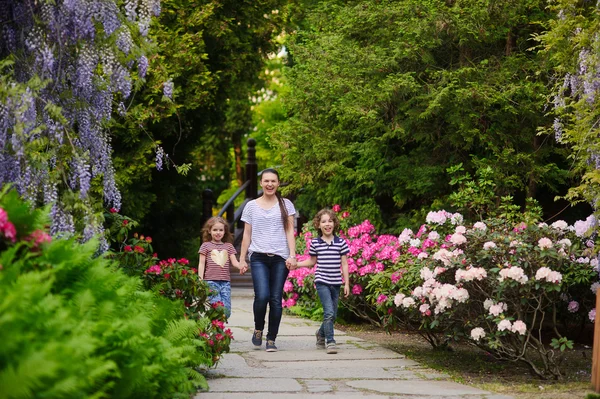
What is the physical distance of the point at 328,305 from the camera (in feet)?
29.8

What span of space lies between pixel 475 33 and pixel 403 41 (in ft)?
3.27

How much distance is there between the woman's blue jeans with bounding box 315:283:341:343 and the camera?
8977mm

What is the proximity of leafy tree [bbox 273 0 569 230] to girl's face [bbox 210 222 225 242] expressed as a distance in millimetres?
3299

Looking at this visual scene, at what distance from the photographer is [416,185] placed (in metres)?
12.0

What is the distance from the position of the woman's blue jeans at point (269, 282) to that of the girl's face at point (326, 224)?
0.62 metres

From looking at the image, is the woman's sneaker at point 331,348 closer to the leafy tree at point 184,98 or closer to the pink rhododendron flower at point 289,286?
the pink rhododendron flower at point 289,286

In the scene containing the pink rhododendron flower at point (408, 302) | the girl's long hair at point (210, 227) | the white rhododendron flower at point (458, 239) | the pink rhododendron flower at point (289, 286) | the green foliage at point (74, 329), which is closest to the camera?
the green foliage at point (74, 329)

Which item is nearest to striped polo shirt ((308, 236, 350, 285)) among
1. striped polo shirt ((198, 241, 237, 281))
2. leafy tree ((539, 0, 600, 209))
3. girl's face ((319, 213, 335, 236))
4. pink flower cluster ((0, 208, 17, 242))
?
girl's face ((319, 213, 335, 236))

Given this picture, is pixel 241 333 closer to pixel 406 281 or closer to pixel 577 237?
pixel 406 281

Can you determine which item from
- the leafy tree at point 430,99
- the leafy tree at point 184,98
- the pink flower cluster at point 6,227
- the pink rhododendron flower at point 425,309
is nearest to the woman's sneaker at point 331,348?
the pink rhododendron flower at point 425,309

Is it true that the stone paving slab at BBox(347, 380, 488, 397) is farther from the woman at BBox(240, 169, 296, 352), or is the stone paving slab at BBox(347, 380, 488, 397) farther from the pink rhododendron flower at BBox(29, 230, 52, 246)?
Answer: the pink rhododendron flower at BBox(29, 230, 52, 246)

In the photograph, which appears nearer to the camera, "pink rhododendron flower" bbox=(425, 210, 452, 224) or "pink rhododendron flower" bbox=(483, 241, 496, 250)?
"pink rhododendron flower" bbox=(483, 241, 496, 250)

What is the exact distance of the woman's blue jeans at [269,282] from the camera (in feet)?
29.2

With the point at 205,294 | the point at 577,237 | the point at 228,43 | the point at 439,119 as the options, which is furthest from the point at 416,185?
the point at 228,43
